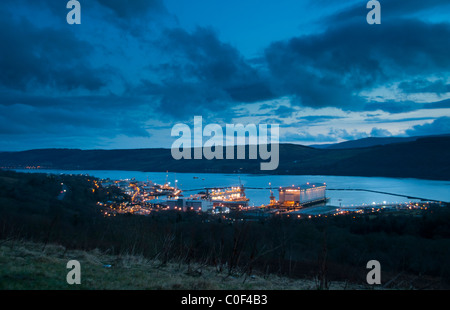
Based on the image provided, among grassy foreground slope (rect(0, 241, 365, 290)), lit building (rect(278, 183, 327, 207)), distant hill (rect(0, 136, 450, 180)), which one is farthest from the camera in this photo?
distant hill (rect(0, 136, 450, 180))

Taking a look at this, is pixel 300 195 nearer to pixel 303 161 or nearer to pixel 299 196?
pixel 299 196

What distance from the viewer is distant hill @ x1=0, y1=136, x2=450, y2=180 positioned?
86.4m

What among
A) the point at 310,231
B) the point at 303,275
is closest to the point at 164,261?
the point at 303,275

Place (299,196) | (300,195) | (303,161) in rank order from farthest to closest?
(303,161) → (300,195) → (299,196)

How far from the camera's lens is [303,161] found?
4464 inches

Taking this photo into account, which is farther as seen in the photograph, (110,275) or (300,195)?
(300,195)

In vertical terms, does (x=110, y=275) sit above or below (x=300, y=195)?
above

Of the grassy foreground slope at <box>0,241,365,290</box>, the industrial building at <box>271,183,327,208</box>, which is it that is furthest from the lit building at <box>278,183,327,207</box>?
the grassy foreground slope at <box>0,241,365,290</box>

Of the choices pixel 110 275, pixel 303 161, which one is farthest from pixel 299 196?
pixel 303 161

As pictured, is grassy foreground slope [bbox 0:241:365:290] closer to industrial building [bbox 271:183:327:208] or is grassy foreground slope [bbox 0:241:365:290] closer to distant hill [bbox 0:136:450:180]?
industrial building [bbox 271:183:327:208]

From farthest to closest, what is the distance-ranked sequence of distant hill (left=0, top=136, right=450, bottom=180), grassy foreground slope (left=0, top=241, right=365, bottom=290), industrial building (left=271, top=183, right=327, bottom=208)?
distant hill (left=0, top=136, right=450, bottom=180) → industrial building (left=271, top=183, right=327, bottom=208) → grassy foreground slope (left=0, top=241, right=365, bottom=290)
